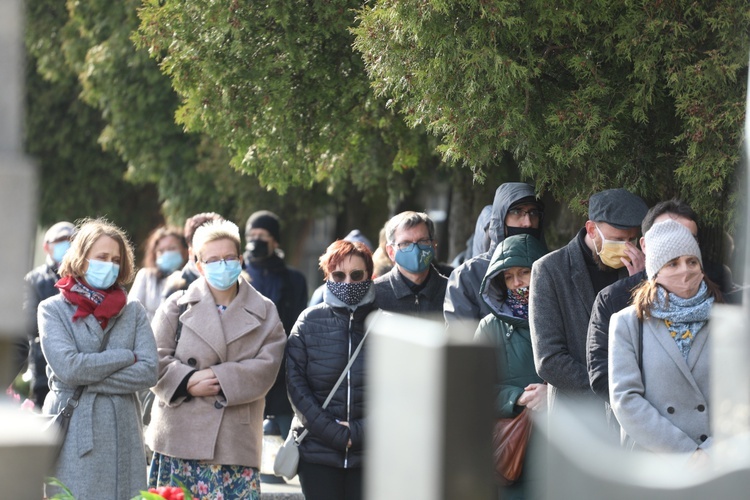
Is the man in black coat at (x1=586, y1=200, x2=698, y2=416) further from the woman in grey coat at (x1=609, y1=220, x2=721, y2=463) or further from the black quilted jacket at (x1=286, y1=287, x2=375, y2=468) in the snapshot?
A: the black quilted jacket at (x1=286, y1=287, x2=375, y2=468)

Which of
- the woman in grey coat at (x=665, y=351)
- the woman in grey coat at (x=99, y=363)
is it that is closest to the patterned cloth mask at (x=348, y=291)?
the woman in grey coat at (x=99, y=363)

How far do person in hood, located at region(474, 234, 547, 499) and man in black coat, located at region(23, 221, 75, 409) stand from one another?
3.77m

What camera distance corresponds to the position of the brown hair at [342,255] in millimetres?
7625

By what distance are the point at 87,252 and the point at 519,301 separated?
7.82 ft

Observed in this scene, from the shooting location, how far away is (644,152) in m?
8.45

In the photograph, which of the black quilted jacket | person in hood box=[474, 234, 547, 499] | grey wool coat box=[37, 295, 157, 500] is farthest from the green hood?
grey wool coat box=[37, 295, 157, 500]

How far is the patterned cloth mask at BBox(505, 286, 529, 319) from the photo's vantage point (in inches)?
285

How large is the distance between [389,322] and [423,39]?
488 cm

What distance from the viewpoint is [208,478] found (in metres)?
7.41

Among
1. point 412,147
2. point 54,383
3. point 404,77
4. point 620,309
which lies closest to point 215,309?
point 54,383

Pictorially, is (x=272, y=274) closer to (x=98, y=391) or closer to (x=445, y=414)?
(x=98, y=391)

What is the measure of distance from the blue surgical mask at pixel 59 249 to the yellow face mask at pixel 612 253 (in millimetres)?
4556

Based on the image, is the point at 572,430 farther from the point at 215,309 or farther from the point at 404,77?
the point at 404,77

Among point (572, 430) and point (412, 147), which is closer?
point (572, 430)
